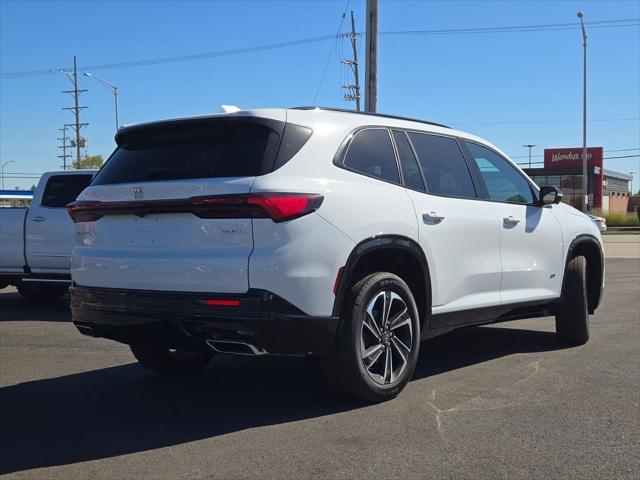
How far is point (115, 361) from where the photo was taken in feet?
21.5

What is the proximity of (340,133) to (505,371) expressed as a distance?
2.65 m

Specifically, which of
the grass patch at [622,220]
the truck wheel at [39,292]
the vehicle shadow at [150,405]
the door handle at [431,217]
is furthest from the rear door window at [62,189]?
the grass patch at [622,220]

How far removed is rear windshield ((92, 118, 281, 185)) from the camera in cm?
437

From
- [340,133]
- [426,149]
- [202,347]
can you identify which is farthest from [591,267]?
[202,347]

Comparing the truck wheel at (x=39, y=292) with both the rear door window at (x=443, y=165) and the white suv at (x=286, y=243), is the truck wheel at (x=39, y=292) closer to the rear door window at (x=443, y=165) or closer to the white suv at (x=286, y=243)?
the white suv at (x=286, y=243)

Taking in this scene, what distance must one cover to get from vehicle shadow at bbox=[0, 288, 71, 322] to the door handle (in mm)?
5998

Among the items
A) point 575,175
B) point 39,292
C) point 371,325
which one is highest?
point 575,175

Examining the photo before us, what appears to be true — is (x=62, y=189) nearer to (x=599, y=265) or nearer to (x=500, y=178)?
(x=500, y=178)

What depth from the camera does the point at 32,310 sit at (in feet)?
34.1

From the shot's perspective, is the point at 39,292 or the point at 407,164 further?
the point at 39,292

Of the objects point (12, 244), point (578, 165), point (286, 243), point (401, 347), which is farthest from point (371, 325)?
point (578, 165)

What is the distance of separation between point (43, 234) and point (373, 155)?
6633mm

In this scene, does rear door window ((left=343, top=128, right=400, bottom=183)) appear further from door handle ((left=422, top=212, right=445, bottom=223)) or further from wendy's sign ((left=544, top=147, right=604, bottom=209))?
wendy's sign ((left=544, top=147, right=604, bottom=209))

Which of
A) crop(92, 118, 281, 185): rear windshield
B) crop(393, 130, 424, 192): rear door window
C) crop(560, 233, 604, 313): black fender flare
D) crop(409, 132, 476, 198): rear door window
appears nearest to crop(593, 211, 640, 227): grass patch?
crop(560, 233, 604, 313): black fender flare
